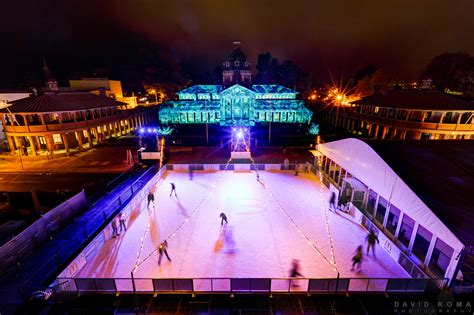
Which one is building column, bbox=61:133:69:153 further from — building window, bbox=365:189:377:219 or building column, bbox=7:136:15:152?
building window, bbox=365:189:377:219

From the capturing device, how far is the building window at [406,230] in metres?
12.2

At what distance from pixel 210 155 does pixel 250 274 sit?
20522mm

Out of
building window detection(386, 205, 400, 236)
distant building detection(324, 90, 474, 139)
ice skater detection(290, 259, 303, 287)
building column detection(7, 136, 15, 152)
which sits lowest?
ice skater detection(290, 259, 303, 287)

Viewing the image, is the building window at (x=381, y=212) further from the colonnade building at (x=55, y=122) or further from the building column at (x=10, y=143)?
the building column at (x=10, y=143)

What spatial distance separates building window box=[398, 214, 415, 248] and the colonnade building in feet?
125

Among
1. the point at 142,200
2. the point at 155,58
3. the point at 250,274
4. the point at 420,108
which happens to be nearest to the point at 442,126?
the point at 420,108

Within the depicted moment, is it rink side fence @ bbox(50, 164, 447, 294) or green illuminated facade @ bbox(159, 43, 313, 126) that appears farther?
green illuminated facade @ bbox(159, 43, 313, 126)

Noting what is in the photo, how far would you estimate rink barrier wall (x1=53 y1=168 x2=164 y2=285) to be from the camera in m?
10.3

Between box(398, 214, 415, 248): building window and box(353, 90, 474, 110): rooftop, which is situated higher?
box(353, 90, 474, 110): rooftop

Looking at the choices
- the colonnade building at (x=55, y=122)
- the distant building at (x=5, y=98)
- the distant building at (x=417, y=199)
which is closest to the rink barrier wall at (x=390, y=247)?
the distant building at (x=417, y=199)

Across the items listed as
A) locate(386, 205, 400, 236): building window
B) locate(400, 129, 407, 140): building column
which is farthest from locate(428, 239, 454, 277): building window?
locate(400, 129, 407, 140): building column

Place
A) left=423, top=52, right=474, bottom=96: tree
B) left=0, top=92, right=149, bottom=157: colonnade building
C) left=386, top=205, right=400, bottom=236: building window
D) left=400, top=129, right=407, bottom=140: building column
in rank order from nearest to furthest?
left=386, top=205, right=400, bottom=236: building window < left=0, top=92, right=149, bottom=157: colonnade building < left=400, top=129, right=407, bottom=140: building column < left=423, top=52, right=474, bottom=96: tree

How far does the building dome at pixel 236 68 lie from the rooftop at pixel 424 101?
36325 millimetres

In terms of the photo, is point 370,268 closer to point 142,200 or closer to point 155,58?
point 142,200
